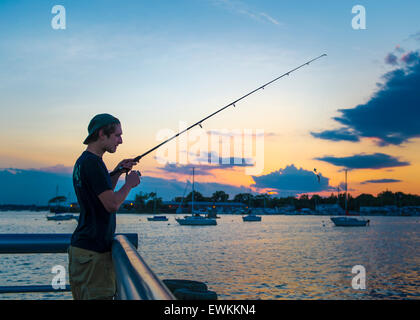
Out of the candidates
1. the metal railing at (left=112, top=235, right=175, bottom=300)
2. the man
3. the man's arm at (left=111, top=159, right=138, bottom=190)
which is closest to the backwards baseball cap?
the man

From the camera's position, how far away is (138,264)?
1.89m

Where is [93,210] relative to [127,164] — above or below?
below

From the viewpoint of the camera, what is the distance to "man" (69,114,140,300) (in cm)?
246

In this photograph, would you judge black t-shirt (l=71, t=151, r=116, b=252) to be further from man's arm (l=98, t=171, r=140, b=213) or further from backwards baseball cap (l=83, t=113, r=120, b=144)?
backwards baseball cap (l=83, t=113, r=120, b=144)

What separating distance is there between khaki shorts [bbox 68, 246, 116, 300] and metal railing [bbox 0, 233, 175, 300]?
13 cm

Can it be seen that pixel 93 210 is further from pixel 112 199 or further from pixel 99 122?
pixel 99 122

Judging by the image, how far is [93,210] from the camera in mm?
2549

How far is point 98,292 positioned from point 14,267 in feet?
137

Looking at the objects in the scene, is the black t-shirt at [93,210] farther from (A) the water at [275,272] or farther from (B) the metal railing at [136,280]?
(A) the water at [275,272]

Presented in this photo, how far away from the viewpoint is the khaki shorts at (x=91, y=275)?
96.5 inches

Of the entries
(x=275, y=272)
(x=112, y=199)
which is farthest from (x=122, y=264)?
(x=275, y=272)

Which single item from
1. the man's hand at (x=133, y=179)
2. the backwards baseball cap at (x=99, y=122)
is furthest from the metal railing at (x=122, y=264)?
the backwards baseball cap at (x=99, y=122)

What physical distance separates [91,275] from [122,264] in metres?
0.59
